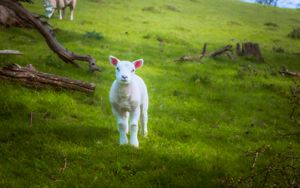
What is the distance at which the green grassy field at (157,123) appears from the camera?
7652mm

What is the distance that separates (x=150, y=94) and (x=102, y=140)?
17.4ft

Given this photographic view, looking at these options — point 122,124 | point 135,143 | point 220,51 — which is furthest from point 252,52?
point 122,124

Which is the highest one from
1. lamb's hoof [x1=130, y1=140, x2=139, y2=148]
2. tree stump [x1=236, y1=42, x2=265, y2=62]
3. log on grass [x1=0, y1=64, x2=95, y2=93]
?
log on grass [x1=0, y1=64, x2=95, y2=93]

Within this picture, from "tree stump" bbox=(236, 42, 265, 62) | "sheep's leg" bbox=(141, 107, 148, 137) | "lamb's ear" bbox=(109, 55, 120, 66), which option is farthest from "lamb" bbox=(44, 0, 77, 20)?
"lamb's ear" bbox=(109, 55, 120, 66)

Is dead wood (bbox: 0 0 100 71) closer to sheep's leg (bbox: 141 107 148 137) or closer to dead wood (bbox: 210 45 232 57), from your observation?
sheep's leg (bbox: 141 107 148 137)

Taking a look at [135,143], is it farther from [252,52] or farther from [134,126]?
[252,52]

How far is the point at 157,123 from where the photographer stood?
11242 millimetres

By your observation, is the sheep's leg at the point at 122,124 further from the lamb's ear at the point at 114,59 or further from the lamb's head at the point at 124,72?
the lamb's ear at the point at 114,59

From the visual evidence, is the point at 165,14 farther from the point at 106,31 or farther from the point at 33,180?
the point at 33,180

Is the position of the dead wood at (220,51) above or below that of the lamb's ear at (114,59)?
below

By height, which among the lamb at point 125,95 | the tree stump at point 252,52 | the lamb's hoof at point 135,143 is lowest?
the tree stump at point 252,52

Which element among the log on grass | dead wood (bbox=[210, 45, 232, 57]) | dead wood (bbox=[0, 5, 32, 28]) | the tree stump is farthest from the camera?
the tree stump

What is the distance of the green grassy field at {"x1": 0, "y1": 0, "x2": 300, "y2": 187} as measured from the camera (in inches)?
301

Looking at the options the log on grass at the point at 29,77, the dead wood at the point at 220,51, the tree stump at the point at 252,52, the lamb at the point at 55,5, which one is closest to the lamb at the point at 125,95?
the log on grass at the point at 29,77
